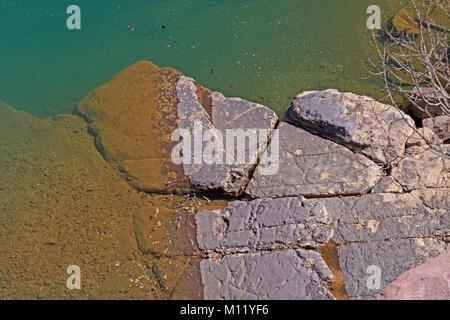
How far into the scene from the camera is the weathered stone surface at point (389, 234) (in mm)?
3275

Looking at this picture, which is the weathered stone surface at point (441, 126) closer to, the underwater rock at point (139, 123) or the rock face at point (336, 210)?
the rock face at point (336, 210)

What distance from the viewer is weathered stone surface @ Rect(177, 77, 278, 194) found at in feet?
13.0

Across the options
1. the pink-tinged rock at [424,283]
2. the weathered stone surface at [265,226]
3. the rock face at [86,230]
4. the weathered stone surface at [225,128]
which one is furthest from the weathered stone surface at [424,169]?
the rock face at [86,230]

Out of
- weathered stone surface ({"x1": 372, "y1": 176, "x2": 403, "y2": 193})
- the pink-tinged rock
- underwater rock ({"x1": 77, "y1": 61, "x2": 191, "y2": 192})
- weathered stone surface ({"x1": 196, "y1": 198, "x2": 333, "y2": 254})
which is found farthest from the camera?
underwater rock ({"x1": 77, "y1": 61, "x2": 191, "y2": 192})

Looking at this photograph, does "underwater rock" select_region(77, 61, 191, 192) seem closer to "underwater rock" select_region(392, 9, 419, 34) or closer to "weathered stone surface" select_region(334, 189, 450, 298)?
"weathered stone surface" select_region(334, 189, 450, 298)

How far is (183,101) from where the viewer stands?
4633mm

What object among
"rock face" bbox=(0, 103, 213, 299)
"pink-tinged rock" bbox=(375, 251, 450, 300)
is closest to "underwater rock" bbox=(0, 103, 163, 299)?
"rock face" bbox=(0, 103, 213, 299)

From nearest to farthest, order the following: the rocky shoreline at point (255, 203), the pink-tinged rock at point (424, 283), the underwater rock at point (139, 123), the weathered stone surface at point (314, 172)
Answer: the pink-tinged rock at point (424, 283) → the rocky shoreline at point (255, 203) → the weathered stone surface at point (314, 172) → the underwater rock at point (139, 123)

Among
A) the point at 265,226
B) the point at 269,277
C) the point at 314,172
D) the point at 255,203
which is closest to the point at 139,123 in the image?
the point at 255,203

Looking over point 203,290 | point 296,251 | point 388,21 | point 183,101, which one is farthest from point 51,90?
point 388,21

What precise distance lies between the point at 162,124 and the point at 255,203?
5.10ft

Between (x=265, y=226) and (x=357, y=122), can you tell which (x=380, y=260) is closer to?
(x=265, y=226)

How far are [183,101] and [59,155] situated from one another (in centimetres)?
169
